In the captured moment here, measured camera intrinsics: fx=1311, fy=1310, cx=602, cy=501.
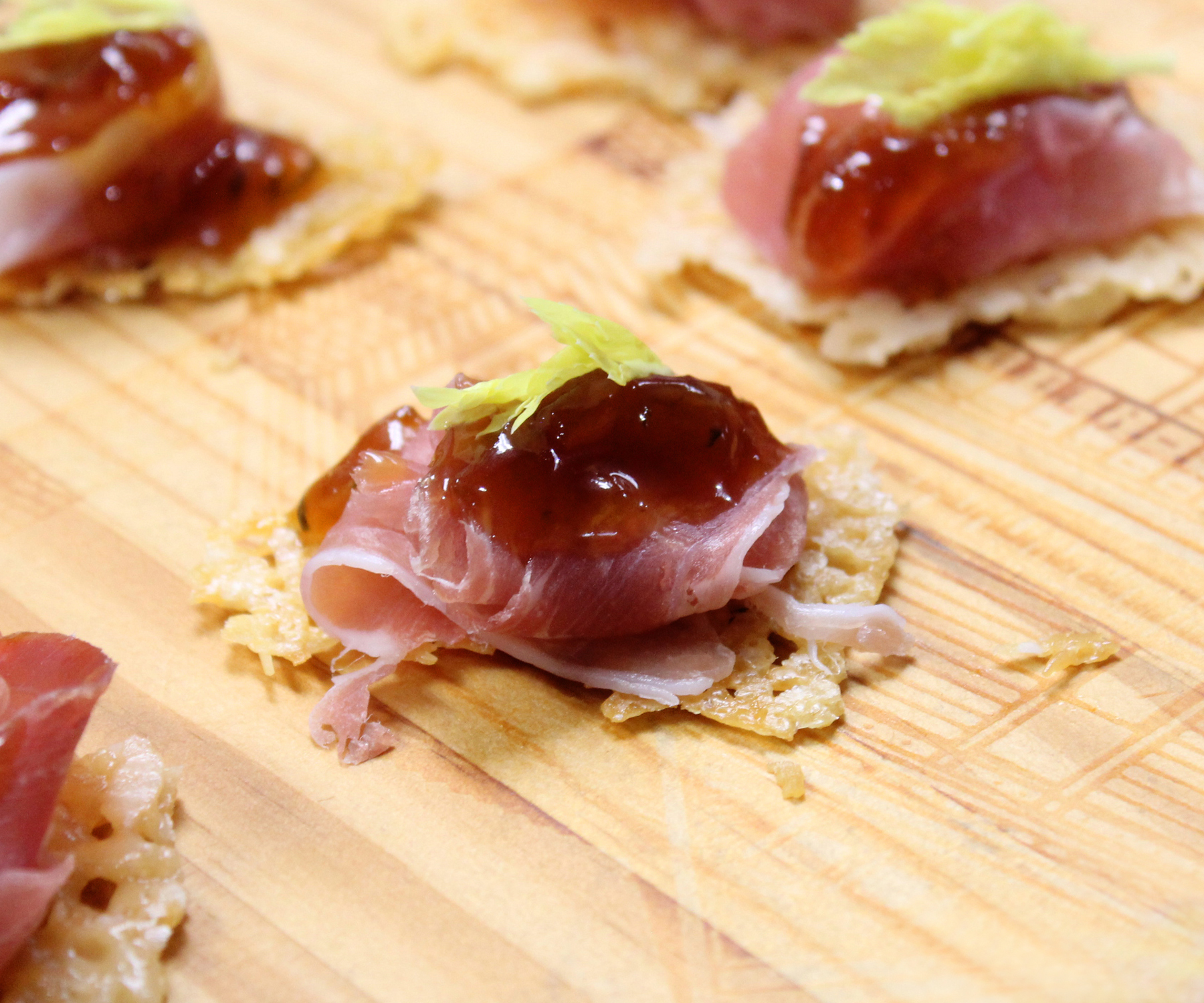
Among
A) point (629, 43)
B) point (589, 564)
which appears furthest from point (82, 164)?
point (589, 564)

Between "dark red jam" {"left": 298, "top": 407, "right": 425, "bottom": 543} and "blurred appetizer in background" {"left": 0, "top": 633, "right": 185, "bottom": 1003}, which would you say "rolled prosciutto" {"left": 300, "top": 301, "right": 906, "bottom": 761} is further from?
"blurred appetizer in background" {"left": 0, "top": 633, "right": 185, "bottom": 1003}

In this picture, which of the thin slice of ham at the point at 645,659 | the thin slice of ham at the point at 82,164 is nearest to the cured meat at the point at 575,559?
the thin slice of ham at the point at 645,659

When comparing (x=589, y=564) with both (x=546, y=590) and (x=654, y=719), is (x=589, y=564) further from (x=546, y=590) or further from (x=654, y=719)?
(x=654, y=719)

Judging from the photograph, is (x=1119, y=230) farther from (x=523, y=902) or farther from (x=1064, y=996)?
(x=523, y=902)

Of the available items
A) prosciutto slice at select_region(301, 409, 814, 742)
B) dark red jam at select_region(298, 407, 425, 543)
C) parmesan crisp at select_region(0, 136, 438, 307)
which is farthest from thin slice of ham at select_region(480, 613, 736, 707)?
parmesan crisp at select_region(0, 136, 438, 307)

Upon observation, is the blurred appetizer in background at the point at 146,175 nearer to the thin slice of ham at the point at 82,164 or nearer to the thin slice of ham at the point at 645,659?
the thin slice of ham at the point at 82,164

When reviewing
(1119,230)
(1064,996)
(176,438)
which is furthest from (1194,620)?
(176,438)
